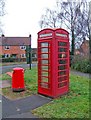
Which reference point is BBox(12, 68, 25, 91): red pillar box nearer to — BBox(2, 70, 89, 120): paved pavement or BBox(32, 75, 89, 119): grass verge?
BBox(2, 70, 89, 120): paved pavement

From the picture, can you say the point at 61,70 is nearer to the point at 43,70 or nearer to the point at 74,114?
the point at 43,70

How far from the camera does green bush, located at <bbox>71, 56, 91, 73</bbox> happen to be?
16188mm

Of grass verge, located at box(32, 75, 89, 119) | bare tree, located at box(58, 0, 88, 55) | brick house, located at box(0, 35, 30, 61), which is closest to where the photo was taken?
grass verge, located at box(32, 75, 89, 119)

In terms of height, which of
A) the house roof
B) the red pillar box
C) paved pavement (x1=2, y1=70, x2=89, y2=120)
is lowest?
paved pavement (x1=2, y1=70, x2=89, y2=120)

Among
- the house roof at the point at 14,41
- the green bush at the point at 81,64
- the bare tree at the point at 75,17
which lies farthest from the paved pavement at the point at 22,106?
the house roof at the point at 14,41

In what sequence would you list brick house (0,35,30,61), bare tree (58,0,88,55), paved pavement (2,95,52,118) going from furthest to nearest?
1. brick house (0,35,30,61)
2. bare tree (58,0,88,55)
3. paved pavement (2,95,52,118)

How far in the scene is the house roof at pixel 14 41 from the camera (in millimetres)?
58219

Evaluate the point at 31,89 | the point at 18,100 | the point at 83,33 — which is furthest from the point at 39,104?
the point at 83,33

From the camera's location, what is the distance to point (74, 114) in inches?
218

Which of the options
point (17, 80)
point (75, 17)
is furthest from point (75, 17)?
point (17, 80)

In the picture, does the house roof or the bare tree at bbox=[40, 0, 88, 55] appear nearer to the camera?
the bare tree at bbox=[40, 0, 88, 55]

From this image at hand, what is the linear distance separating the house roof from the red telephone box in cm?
5043

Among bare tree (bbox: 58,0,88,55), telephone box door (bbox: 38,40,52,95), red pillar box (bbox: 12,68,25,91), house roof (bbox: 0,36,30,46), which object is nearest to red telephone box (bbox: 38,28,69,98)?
telephone box door (bbox: 38,40,52,95)

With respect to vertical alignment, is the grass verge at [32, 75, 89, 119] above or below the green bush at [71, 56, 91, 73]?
below
